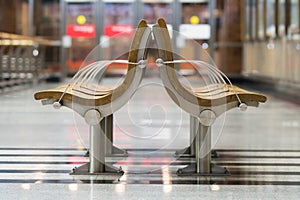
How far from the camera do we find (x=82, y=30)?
18.2m

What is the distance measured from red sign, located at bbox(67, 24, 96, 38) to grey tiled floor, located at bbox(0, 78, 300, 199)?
10.3 meters

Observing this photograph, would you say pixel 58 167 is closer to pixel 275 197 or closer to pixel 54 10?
pixel 275 197

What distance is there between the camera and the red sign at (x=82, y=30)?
18.2 m

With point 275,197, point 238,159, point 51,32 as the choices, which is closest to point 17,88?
point 51,32

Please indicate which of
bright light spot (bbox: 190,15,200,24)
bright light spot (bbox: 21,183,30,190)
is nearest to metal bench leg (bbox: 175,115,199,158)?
bright light spot (bbox: 21,183,30,190)

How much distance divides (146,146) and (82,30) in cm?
1343

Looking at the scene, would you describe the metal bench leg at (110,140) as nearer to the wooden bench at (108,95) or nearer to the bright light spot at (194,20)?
the wooden bench at (108,95)

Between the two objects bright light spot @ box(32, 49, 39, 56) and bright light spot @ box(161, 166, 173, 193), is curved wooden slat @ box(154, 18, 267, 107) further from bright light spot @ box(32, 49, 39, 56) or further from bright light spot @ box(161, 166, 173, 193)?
bright light spot @ box(32, 49, 39, 56)

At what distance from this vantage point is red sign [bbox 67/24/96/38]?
1820 cm

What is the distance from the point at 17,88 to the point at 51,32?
14.5 feet

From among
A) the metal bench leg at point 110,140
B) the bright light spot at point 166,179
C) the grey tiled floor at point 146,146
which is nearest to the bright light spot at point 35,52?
the grey tiled floor at point 146,146

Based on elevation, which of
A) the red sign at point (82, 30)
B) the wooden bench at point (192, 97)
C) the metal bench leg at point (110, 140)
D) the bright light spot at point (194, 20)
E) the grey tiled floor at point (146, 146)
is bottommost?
the grey tiled floor at point (146, 146)

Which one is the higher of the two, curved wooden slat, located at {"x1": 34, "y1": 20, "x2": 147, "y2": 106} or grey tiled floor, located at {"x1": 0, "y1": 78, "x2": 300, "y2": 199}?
curved wooden slat, located at {"x1": 34, "y1": 20, "x2": 147, "y2": 106}

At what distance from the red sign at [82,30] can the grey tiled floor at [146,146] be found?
1028 cm
